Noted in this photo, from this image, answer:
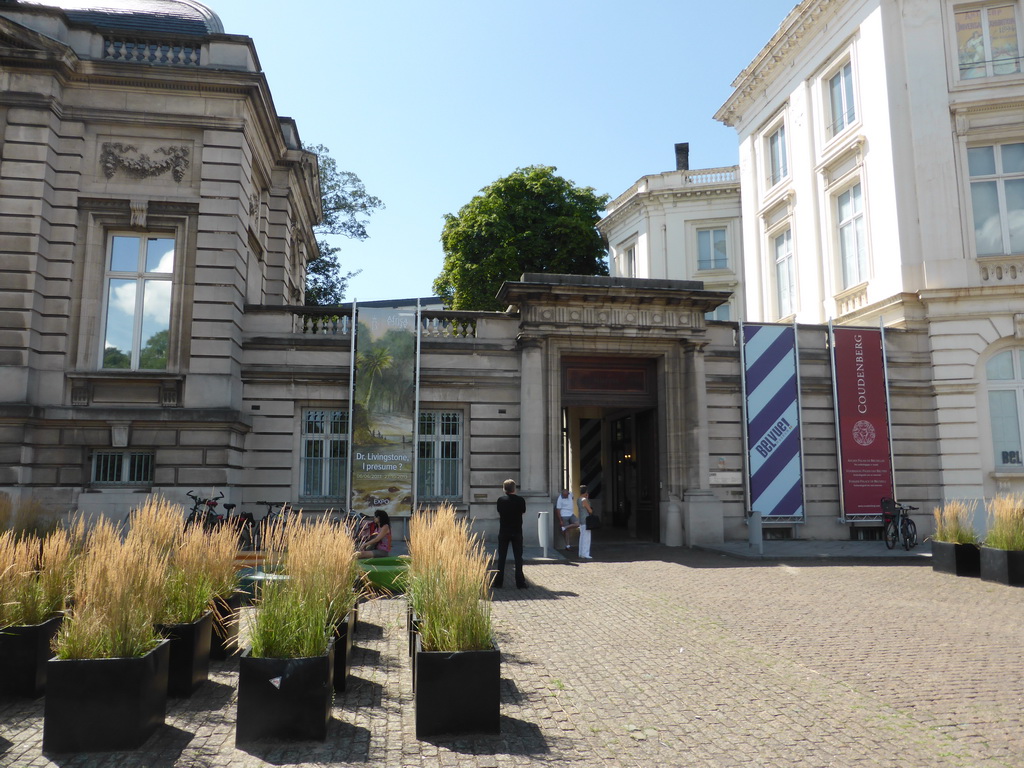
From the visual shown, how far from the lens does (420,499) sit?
54.6 feet

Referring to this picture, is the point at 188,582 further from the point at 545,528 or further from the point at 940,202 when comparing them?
the point at 940,202

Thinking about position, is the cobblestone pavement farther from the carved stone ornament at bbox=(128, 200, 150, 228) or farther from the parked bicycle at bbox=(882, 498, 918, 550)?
the carved stone ornament at bbox=(128, 200, 150, 228)

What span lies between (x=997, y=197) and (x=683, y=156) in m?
22.7

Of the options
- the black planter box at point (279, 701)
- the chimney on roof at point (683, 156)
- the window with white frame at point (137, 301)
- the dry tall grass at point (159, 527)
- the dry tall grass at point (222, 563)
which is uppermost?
the chimney on roof at point (683, 156)

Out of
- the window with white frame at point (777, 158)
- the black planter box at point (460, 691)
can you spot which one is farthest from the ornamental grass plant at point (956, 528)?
the window with white frame at point (777, 158)

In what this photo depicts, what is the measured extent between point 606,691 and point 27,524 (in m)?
A: 9.31

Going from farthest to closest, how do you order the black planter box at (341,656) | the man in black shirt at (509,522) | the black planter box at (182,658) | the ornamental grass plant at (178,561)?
the man in black shirt at (509,522)
the ornamental grass plant at (178,561)
the black planter box at (341,656)
the black planter box at (182,658)

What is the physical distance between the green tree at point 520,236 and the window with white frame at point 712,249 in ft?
15.2

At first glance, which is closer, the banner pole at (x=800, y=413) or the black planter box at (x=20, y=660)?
the black planter box at (x=20, y=660)

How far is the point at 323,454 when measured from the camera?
656 inches

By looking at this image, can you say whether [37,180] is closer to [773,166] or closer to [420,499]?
[420,499]

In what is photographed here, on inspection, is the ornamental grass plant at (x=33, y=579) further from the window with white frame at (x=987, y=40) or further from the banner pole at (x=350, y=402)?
the window with white frame at (x=987, y=40)

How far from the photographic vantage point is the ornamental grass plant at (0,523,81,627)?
562 centimetres

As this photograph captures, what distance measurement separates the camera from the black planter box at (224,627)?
21.6 ft
